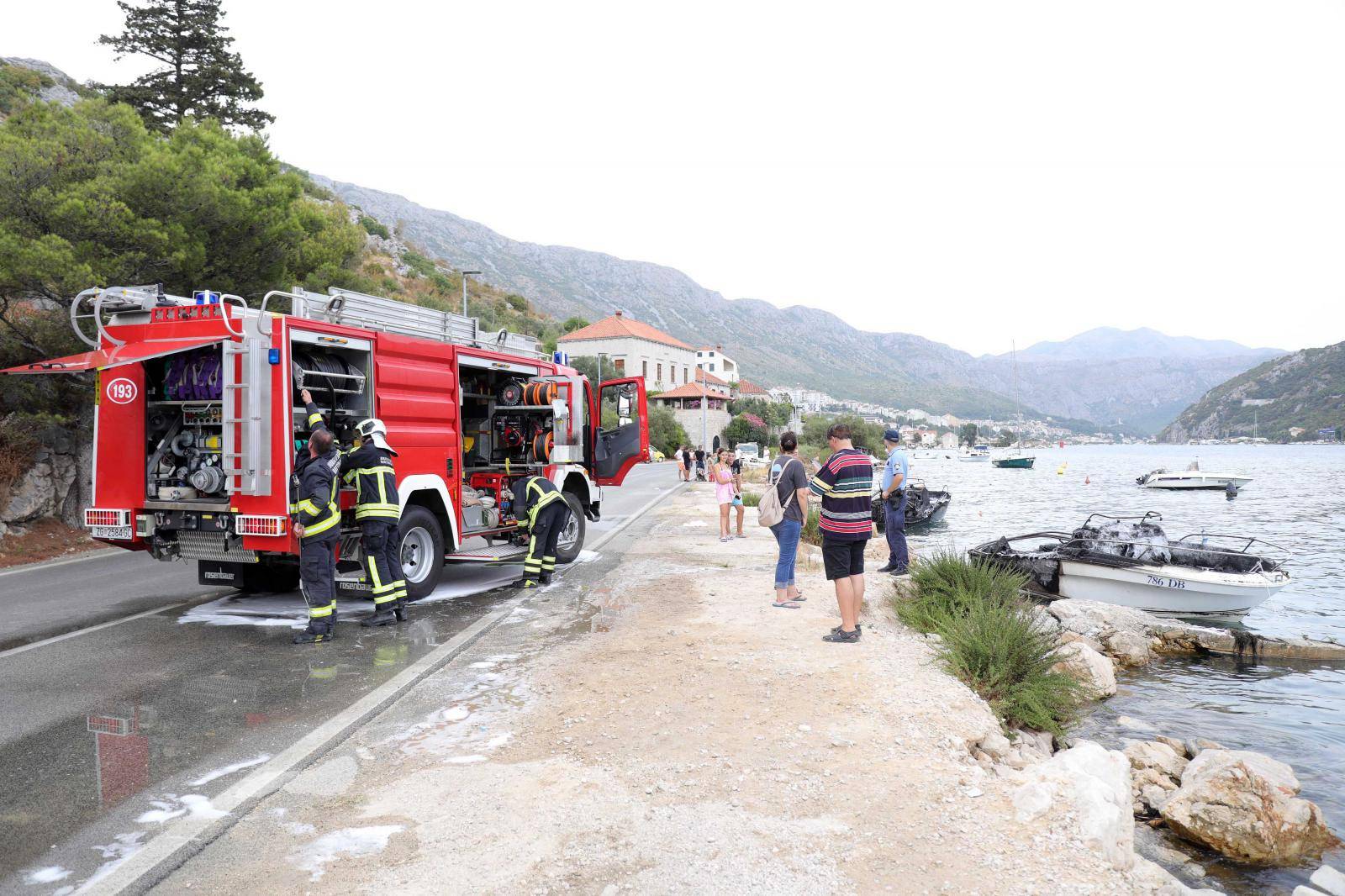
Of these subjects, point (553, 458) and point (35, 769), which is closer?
point (35, 769)

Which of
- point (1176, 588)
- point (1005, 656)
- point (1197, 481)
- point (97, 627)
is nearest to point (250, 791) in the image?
point (97, 627)

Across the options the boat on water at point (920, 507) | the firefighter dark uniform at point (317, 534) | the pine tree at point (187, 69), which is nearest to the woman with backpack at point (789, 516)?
the firefighter dark uniform at point (317, 534)

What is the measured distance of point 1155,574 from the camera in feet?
41.8

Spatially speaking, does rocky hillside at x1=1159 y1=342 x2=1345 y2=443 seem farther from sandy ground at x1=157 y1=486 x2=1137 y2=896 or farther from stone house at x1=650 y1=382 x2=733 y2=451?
sandy ground at x1=157 y1=486 x2=1137 y2=896

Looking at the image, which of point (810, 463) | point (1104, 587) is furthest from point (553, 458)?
point (810, 463)

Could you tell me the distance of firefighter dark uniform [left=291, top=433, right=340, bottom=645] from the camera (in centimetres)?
691

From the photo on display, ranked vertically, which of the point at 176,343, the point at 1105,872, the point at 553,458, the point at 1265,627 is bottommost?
the point at 1265,627

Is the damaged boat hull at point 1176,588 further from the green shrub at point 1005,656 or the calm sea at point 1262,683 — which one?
the green shrub at point 1005,656

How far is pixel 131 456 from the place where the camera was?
7715 millimetres

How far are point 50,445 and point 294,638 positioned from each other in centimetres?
1109

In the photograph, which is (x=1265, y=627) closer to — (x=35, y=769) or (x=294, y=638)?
(x=294, y=638)

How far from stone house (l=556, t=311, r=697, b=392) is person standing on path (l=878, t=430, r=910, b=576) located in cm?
6274

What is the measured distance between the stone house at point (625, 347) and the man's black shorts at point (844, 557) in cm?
6616

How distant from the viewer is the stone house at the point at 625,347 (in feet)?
252
